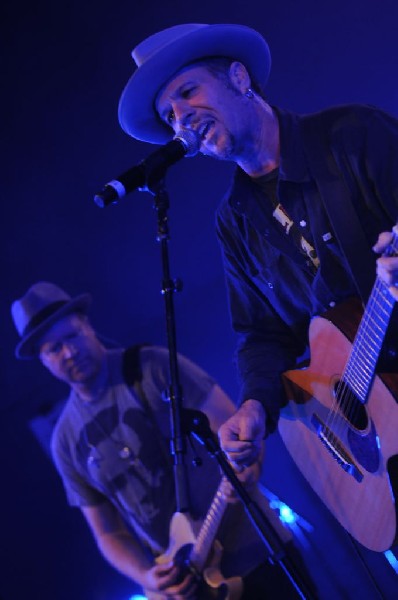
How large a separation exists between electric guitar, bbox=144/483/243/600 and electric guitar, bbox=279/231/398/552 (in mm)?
648

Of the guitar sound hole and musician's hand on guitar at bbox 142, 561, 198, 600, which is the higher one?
the guitar sound hole

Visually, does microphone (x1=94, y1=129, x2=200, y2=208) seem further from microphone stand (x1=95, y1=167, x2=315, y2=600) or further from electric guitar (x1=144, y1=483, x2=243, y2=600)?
electric guitar (x1=144, y1=483, x2=243, y2=600)

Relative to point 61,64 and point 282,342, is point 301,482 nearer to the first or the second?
point 282,342

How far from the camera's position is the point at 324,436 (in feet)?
5.09

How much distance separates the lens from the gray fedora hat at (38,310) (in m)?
2.70

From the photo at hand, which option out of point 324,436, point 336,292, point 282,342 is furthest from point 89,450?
point 336,292

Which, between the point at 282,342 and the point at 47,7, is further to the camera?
the point at 47,7

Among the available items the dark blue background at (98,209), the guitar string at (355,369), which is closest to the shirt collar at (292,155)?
the guitar string at (355,369)

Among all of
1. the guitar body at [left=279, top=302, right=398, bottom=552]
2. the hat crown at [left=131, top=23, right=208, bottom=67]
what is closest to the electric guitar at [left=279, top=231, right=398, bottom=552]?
the guitar body at [left=279, top=302, right=398, bottom=552]

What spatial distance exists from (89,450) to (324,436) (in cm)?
146

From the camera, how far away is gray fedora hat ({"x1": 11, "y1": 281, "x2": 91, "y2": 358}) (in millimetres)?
2701

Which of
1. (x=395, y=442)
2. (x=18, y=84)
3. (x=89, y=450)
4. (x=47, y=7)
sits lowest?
(x=89, y=450)

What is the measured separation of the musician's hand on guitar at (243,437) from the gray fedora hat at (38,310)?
1.46m

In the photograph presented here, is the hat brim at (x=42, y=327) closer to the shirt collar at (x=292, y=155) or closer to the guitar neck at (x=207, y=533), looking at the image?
the guitar neck at (x=207, y=533)
